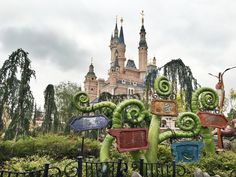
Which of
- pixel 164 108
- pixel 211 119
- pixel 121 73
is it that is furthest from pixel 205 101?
Result: pixel 121 73

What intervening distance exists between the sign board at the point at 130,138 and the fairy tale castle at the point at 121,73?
49871mm

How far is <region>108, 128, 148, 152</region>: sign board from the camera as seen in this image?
256 inches

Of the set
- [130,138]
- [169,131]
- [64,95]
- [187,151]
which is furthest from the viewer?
[64,95]

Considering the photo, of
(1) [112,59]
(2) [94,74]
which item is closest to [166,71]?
(2) [94,74]

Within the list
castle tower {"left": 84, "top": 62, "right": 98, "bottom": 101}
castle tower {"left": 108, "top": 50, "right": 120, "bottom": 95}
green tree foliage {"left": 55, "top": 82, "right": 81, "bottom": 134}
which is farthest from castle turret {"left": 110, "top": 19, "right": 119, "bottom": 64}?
green tree foliage {"left": 55, "top": 82, "right": 81, "bottom": 134}

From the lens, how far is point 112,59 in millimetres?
65500

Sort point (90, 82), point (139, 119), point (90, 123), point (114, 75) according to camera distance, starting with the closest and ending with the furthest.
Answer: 1. point (90, 123)
2. point (139, 119)
3. point (114, 75)
4. point (90, 82)

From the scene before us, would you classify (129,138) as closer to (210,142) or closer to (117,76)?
(210,142)

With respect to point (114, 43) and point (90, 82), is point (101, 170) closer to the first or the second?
point (90, 82)

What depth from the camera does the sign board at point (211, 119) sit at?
785 cm

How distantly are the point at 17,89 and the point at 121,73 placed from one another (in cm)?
5427

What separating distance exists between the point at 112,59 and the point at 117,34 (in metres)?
6.59

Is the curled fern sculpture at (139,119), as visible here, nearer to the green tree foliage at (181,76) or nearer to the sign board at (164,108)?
the sign board at (164,108)

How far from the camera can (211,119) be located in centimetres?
796
